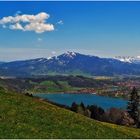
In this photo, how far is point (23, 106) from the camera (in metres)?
47.0

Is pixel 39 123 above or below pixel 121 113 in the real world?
above

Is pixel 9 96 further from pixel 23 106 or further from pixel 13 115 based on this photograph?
pixel 13 115

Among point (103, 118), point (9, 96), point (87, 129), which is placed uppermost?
point (9, 96)

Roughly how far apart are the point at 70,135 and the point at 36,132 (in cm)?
387

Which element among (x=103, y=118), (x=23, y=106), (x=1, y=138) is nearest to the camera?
(x=1, y=138)

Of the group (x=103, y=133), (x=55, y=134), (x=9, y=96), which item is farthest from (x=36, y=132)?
(x=9, y=96)

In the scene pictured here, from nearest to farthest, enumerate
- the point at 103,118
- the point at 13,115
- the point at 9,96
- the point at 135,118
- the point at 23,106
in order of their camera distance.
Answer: the point at 13,115 → the point at 23,106 → the point at 9,96 → the point at 135,118 → the point at 103,118

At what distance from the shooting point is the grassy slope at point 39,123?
3700cm

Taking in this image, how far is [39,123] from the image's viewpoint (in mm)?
41281

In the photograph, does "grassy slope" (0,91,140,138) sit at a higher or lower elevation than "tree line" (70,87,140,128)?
higher

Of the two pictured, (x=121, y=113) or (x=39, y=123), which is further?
(x=121, y=113)

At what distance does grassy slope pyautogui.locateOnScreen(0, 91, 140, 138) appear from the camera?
3700cm

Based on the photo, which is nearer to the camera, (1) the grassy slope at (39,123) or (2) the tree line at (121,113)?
(1) the grassy slope at (39,123)

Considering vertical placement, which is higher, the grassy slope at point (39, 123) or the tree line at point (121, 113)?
the grassy slope at point (39, 123)
